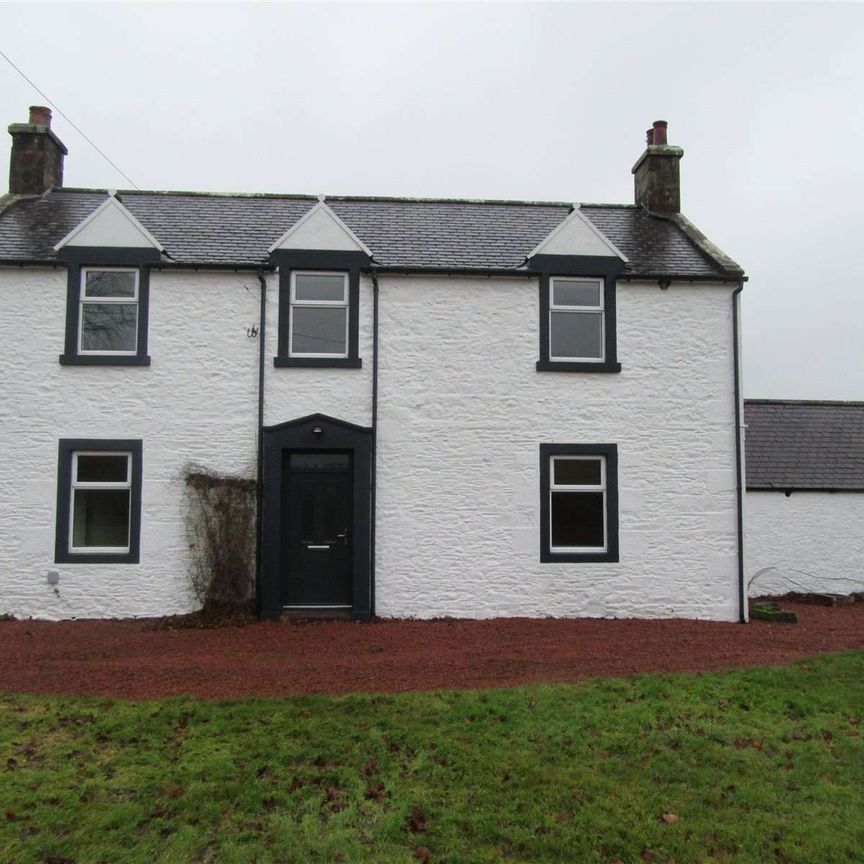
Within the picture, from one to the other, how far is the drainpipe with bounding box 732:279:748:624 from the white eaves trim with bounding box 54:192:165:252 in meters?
10.0

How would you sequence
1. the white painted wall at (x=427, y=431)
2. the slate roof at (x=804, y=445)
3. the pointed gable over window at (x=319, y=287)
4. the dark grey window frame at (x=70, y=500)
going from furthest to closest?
1. the slate roof at (x=804, y=445)
2. the pointed gable over window at (x=319, y=287)
3. the white painted wall at (x=427, y=431)
4. the dark grey window frame at (x=70, y=500)

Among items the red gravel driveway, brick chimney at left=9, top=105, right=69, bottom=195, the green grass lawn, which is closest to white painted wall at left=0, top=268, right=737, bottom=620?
the red gravel driveway

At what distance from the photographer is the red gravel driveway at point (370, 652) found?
27.5 ft

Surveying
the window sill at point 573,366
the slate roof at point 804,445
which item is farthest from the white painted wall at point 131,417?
the slate roof at point 804,445

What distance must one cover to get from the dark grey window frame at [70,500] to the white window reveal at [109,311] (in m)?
1.58

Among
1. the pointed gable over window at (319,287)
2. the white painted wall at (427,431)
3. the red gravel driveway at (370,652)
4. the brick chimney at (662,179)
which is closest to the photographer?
the red gravel driveway at (370,652)

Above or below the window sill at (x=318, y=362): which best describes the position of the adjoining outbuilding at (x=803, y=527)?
below

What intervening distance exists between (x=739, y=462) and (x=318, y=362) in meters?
7.37

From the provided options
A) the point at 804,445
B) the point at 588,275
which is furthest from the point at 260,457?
the point at 804,445

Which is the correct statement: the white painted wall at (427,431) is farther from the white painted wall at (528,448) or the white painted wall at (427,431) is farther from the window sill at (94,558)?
the window sill at (94,558)

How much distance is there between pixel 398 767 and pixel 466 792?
68 centimetres

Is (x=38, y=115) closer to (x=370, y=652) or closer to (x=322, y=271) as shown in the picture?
(x=322, y=271)

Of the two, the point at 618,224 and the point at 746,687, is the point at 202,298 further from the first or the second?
the point at 746,687

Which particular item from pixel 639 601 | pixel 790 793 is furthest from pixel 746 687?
pixel 639 601
